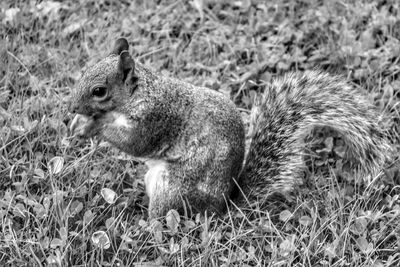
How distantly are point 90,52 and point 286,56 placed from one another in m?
0.98

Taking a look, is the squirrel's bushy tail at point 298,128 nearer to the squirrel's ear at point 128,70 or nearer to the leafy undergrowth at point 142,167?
the leafy undergrowth at point 142,167

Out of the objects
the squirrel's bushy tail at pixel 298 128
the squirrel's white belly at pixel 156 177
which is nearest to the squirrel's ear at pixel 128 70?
the squirrel's white belly at pixel 156 177

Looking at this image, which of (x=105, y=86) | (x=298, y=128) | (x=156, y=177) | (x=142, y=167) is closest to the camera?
(x=105, y=86)

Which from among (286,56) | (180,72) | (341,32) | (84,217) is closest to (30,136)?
(84,217)

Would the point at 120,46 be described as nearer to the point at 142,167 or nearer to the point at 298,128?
the point at 142,167

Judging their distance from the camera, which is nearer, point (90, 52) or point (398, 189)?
point (398, 189)

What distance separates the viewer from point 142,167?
2.74 metres

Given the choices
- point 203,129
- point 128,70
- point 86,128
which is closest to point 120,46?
point 128,70

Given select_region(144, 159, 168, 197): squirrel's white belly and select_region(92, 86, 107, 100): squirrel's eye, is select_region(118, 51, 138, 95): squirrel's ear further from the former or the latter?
select_region(144, 159, 168, 197): squirrel's white belly

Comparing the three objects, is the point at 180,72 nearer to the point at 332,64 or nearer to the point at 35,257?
the point at 332,64

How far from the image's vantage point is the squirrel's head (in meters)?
2.29

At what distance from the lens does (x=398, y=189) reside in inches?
103

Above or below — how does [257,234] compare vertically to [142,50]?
below

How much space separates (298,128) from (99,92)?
776 mm
